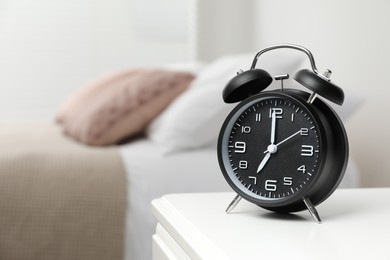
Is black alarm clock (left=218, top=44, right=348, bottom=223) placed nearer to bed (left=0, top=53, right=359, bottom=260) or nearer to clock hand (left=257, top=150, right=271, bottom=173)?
clock hand (left=257, top=150, right=271, bottom=173)

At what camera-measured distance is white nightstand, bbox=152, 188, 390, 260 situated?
76 cm

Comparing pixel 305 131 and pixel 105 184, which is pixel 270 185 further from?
pixel 105 184

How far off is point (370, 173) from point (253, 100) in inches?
45.0

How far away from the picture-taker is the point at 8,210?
68.3 inches

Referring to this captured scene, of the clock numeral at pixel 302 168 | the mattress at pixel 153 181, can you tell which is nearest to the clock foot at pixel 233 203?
the clock numeral at pixel 302 168

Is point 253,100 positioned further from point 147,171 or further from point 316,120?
point 147,171

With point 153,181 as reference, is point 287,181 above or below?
above

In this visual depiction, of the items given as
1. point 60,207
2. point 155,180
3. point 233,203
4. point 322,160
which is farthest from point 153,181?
point 322,160

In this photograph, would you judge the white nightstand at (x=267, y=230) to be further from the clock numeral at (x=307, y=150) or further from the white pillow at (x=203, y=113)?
the white pillow at (x=203, y=113)

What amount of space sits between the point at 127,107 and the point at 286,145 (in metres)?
1.40

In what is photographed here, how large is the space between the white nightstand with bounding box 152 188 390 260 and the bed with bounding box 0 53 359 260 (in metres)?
0.73

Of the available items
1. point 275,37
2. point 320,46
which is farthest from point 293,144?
point 275,37

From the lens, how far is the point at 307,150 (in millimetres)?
917

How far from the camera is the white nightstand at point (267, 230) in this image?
2.48 ft
